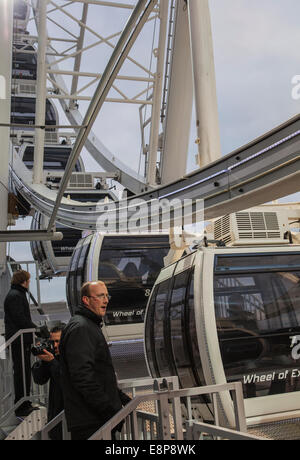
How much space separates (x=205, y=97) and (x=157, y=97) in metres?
6.27

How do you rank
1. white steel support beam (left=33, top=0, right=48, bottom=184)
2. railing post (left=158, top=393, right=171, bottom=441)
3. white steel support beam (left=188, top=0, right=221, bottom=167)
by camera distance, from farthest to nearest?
white steel support beam (left=33, top=0, right=48, bottom=184) < white steel support beam (left=188, top=0, right=221, bottom=167) < railing post (left=158, top=393, right=171, bottom=441)

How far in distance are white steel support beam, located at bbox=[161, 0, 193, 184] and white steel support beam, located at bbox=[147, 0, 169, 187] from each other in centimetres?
222

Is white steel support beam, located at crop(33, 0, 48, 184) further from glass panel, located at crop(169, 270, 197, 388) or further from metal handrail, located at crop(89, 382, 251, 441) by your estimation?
metal handrail, located at crop(89, 382, 251, 441)

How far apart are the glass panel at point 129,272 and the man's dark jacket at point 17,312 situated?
3.97 m

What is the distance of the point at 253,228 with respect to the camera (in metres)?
6.26

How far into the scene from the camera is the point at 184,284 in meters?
4.89

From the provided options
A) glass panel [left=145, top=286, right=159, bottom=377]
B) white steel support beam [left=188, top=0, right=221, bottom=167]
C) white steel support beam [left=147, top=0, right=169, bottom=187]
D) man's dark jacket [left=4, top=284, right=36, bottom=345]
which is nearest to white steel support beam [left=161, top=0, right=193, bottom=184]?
white steel support beam [left=188, top=0, right=221, bottom=167]

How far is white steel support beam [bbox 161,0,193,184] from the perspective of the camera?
8.38 metres

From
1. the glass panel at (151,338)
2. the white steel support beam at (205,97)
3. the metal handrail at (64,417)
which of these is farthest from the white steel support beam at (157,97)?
the metal handrail at (64,417)

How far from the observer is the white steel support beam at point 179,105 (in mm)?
8383

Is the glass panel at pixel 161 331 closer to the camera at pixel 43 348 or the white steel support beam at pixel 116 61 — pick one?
the camera at pixel 43 348

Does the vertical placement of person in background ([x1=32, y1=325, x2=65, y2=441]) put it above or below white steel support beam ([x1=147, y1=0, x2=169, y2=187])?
below

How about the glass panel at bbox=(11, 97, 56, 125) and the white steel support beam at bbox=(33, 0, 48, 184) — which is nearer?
the white steel support beam at bbox=(33, 0, 48, 184)
